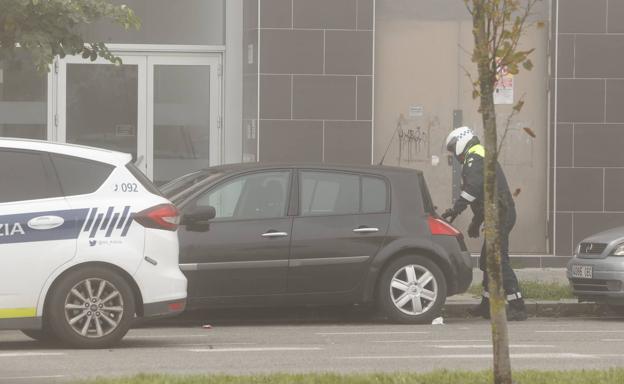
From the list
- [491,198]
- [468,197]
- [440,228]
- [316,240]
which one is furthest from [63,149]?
[468,197]

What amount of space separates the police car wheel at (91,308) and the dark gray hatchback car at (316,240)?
1769 millimetres

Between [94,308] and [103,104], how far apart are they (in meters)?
8.59

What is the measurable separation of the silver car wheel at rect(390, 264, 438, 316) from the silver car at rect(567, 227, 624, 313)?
1.79 metres

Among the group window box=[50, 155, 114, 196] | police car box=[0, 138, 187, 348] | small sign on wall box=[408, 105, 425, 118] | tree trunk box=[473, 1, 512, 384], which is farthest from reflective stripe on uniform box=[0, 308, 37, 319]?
small sign on wall box=[408, 105, 425, 118]

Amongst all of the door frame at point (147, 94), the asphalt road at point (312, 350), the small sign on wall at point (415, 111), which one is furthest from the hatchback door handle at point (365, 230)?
the door frame at point (147, 94)

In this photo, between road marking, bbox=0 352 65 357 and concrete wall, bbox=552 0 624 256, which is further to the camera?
concrete wall, bbox=552 0 624 256

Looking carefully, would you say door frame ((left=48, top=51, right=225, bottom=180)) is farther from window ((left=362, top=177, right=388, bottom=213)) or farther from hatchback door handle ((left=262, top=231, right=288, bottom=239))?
hatchback door handle ((left=262, top=231, right=288, bottom=239))

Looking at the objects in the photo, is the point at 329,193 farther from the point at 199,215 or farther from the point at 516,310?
the point at 516,310

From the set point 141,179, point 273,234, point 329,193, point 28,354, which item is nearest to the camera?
point 28,354

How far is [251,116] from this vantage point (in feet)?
62.4

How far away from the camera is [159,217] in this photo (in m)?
11.2

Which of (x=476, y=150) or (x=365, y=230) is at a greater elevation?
(x=476, y=150)

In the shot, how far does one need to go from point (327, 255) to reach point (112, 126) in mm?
6674

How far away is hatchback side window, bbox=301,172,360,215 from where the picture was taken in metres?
13.5
